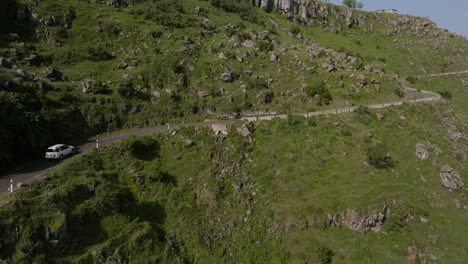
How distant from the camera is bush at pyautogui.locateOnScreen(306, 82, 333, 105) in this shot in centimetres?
4178

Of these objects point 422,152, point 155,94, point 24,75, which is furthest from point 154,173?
point 422,152

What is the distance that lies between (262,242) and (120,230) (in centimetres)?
1376

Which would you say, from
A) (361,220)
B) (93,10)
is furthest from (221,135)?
(93,10)

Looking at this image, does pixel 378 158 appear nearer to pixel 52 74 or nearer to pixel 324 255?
pixel 324 255

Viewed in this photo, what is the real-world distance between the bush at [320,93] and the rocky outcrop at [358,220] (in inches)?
893

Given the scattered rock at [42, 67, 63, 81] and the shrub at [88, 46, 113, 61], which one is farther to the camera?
the shrub at [88, 46, 113, 61]

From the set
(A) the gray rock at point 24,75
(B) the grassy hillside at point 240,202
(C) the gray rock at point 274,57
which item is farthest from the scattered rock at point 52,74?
(C) the gray rock at point 274,57

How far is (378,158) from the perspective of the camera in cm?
2778

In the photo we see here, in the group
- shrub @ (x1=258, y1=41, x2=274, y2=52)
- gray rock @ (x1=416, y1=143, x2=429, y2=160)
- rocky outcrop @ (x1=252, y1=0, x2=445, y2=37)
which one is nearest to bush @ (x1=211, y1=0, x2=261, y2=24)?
rocky outcrop @ (x1=252, y1=0, x2=445, y2=37)

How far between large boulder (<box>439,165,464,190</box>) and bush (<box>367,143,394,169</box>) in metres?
5.97

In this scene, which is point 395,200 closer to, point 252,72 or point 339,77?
point 339,77

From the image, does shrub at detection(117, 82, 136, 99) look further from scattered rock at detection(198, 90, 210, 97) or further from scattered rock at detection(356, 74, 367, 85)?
scattered rock at detection(356, 74, 367, 85)

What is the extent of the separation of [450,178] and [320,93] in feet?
73.3

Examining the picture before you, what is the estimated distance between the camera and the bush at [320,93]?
41781mm
